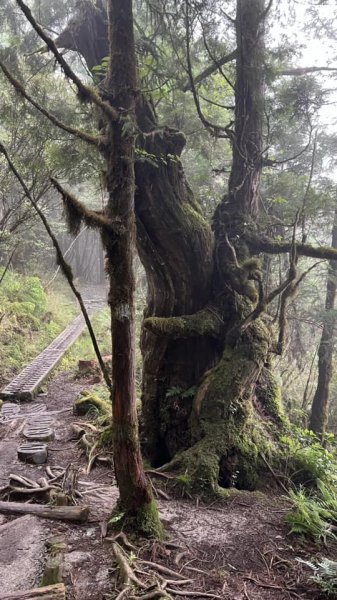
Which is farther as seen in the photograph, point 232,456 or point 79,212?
point 232,456

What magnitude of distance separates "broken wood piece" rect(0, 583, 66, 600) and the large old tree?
8.70 feet

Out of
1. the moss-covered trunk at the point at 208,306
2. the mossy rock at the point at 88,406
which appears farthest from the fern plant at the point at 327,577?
the mossy rock at the point at 88,406

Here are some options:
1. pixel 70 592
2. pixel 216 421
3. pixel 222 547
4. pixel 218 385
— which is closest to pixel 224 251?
pixel 218 385

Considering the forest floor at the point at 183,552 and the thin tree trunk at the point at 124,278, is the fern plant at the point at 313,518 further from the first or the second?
the thin tree trunk at the point at 124,278

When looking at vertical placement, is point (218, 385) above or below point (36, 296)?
below

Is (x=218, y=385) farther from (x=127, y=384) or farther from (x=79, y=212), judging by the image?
(x=79, y=212)

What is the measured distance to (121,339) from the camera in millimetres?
3996

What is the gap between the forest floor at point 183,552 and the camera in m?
3.60

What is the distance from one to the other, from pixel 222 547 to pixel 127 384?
2.09m

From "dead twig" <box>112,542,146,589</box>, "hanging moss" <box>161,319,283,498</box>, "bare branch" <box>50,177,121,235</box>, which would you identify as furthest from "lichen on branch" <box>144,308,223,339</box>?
"dead twig" <box>112,542,146,589</box>

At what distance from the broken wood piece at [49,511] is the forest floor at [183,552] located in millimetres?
71

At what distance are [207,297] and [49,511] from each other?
4.00 meters

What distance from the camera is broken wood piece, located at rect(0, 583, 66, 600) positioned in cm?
306

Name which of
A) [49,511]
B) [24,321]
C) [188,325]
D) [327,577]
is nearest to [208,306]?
[188,325]
